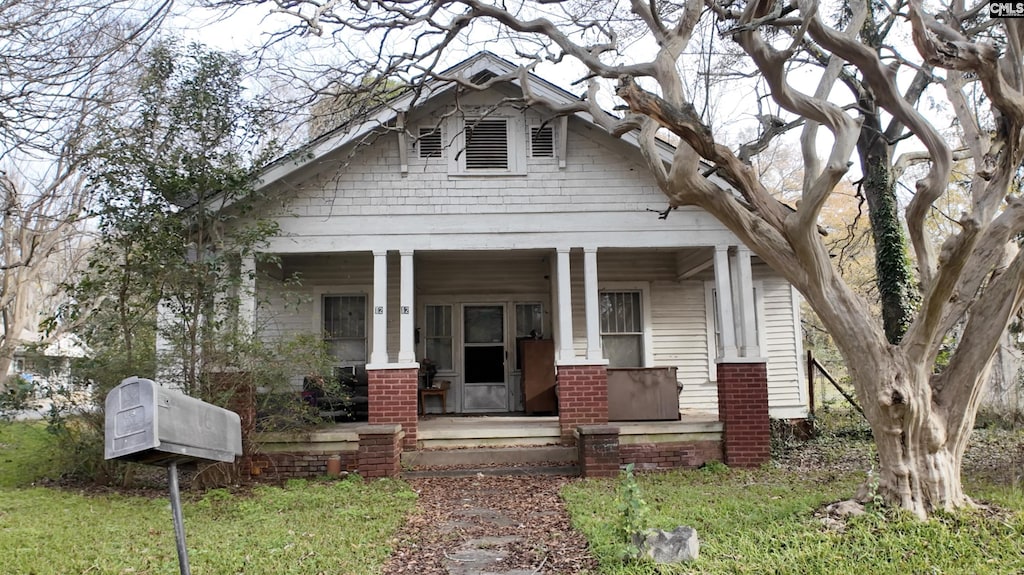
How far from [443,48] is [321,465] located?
5.72 metres

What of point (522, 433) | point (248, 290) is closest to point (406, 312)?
point (248, 290)

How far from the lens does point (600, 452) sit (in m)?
9.42

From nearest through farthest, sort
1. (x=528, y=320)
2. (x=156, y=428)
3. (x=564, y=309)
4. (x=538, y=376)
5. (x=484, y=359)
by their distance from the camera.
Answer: (x=156, y=428) → (x=564, y=309) → (x=538, y=376) → (x=484, y=359) → (x=528, y=320)

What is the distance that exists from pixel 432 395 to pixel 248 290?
4239mm

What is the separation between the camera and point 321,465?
32.2 ft

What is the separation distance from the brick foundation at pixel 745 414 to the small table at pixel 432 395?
15.6ft

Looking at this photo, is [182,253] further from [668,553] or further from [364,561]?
[668,553]

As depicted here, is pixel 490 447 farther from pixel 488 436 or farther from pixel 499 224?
pixel 499 224

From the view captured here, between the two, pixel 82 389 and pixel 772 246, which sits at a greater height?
pixel 772 246

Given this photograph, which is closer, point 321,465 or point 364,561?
point 364,561

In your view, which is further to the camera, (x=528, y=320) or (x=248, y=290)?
(x=528, y=320)

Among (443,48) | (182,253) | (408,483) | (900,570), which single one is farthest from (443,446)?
(900,570)

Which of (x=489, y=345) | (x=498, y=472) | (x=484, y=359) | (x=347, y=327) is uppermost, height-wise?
(x=347, y=327)

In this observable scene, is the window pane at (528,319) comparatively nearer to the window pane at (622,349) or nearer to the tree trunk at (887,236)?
the window pane at (622,349)
